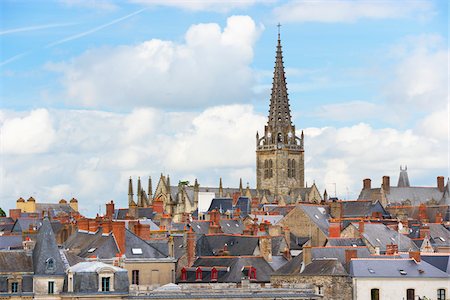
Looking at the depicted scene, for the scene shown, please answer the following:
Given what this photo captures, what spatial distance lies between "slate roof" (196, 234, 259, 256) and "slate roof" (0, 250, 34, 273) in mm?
20194

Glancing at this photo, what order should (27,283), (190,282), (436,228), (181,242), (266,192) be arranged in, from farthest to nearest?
(266,192)
(436,228)
(181,242)
(190,282)
(27,283)

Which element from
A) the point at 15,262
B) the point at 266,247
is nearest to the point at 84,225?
the point at 266,247

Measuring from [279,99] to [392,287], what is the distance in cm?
12354

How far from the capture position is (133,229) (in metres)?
80.8

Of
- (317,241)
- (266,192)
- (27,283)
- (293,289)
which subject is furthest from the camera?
(266,192)

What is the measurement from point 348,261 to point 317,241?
76.9 feet

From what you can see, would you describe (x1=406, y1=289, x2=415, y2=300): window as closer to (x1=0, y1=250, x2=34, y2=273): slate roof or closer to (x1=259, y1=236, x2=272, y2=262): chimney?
(x1=259, y1=236, x2=272, y2=262): chimney

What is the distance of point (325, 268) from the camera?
7238 cm

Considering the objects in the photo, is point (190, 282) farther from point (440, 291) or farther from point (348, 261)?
point (440, 291)

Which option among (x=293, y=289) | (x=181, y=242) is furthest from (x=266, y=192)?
(x=293, y=289)

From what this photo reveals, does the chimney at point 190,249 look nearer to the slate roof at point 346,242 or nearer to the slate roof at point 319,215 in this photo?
the slate roof at point 346,242

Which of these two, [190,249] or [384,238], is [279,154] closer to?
[384,238]

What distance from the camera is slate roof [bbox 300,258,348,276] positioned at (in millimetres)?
71562

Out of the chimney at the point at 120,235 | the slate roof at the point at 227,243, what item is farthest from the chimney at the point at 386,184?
the chimney at the point at 120,235
